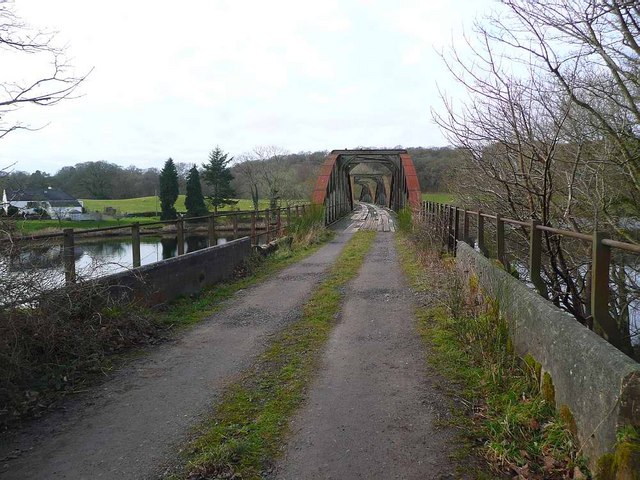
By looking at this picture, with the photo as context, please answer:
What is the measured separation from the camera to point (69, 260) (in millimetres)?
5184

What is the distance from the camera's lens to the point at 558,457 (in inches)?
113

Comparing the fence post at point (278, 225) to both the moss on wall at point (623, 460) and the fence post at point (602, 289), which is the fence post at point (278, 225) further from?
the moss on wall at point (623, 460)

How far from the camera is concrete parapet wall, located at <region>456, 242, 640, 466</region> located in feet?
7.76

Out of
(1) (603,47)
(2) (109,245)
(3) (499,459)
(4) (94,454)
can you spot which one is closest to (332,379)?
(3) (499,459)

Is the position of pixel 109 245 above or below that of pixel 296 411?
above

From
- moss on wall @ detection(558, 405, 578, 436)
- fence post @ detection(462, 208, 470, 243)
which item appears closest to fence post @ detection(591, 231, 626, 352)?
moss on wall @ detection(558, 405, 578, 436)


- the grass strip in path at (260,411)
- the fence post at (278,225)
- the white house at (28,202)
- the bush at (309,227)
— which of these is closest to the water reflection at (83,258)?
the white house at (28,202)

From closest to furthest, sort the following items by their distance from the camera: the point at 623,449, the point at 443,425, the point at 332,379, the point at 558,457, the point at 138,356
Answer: the point at 623,449 < the point at 558,457 < the point at 443,425 < the point at 332,379 < the point at 138,356

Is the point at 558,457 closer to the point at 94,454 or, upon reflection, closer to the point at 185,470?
the point at 185,470


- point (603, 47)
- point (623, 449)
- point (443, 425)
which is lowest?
point (443, 425)

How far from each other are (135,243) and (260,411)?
12.5 ft

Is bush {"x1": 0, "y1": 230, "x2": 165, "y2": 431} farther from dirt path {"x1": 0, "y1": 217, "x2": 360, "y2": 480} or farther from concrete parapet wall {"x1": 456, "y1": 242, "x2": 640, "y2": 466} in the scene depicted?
concrete parapet wall {"x1": 456, "y1": 242, "x2": 640, "y2": 466}

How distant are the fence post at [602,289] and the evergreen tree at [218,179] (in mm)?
59635

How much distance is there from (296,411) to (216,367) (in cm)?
136
